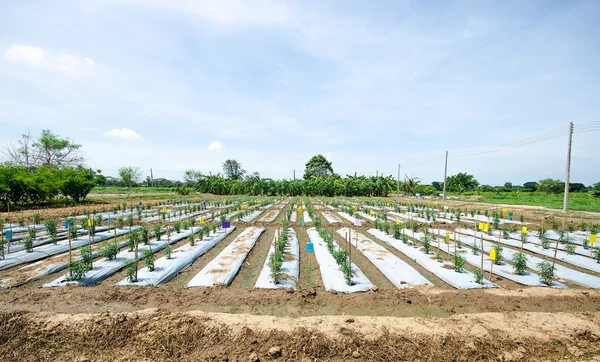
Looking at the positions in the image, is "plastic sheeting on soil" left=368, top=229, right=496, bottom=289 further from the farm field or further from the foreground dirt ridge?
the foreground dirt ridge

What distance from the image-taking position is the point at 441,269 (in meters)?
6.14

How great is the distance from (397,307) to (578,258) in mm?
6367

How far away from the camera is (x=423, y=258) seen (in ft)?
23.0

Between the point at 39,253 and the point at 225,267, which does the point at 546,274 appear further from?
the point at 39,253

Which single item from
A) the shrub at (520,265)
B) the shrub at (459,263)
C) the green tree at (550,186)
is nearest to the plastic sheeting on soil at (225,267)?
the shrub at (459,263)

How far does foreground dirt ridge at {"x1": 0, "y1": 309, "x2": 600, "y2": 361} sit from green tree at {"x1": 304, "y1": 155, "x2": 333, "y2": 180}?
52537 millimetres

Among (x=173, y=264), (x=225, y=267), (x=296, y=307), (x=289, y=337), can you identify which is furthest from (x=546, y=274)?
(x=173, y=264)

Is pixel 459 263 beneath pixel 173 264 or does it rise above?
above

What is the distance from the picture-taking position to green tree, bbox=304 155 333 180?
5731 cm

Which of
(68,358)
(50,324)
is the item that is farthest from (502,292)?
(50,324)

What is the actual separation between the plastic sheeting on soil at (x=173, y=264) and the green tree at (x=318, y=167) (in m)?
48.7

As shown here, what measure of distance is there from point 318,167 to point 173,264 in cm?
5196

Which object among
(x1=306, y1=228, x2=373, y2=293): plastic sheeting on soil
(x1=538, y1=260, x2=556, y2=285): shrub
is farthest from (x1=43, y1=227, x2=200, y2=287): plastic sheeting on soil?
(x1=538, y1=260, x2=556, y2=285): shrub

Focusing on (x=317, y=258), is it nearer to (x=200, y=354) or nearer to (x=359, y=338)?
(x=359, y=338)
